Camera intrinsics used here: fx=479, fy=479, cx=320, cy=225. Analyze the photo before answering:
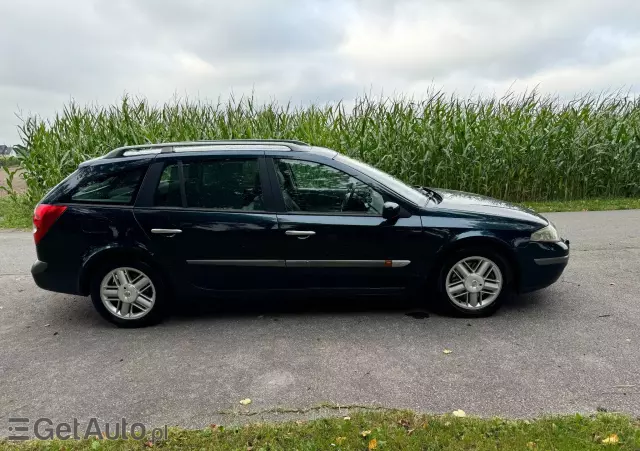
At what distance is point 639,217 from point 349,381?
25.9 ft

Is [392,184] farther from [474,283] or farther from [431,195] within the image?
[474,283]

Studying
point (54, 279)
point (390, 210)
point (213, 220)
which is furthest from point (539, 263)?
point (54, 279)

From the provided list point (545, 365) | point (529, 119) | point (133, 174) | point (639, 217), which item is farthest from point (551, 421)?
point (529, 119)

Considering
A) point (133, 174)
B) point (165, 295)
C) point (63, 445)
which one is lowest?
point (63, 445)

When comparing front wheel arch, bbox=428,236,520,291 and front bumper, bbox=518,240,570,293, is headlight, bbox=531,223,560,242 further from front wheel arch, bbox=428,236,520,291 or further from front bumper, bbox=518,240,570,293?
front wheel arch, bbox=428,236,520,291

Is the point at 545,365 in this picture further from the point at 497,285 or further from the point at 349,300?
the point at 349,300

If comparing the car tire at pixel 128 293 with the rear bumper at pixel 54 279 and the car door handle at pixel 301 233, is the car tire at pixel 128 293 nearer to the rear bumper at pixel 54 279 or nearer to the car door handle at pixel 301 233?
the rear bumper at pixel 54 279

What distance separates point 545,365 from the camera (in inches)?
135

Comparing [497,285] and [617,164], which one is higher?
[617,164]

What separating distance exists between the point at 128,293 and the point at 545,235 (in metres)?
3.79

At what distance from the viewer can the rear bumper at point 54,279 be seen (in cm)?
427

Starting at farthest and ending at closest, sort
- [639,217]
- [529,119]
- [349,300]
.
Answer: [529,119]
[639,217]
[349,300]

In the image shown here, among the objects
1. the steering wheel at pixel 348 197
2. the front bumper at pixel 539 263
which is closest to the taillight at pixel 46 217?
the steering wheel at pixel 348 197

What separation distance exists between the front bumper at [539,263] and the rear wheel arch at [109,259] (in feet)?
10.5
